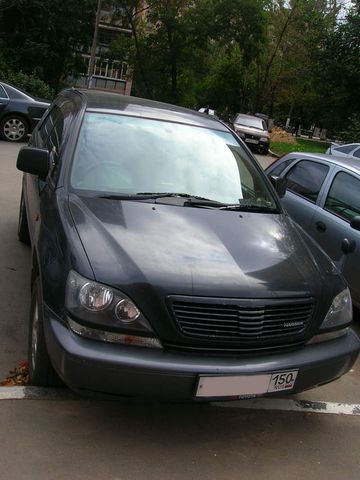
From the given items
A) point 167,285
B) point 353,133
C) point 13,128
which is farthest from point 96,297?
point 353,133

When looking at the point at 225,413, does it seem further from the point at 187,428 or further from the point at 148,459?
the point at 148,459

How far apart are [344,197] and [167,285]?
3.44 metres

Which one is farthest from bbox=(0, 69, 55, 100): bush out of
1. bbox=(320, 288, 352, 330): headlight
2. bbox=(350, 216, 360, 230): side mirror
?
bbox=(320, 288, 352, 330): headlight

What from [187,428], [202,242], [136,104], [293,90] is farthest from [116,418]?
[293,90]

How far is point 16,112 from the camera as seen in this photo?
1337 centimetres

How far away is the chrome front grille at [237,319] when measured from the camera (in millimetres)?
2760

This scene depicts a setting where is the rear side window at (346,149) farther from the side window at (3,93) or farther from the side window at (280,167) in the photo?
the side window at (3,93)

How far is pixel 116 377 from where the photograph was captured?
8.73 feet

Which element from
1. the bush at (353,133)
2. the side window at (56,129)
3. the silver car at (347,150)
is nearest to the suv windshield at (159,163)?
the side window at (56,129)

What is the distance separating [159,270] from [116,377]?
22.0 inches

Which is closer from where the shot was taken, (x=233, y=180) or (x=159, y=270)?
(x=159, y=270)

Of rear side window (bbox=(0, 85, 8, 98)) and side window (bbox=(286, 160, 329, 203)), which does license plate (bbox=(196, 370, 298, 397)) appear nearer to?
side window (bbox=(286, 160, 329, 203))

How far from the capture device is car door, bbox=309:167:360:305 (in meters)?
5.20

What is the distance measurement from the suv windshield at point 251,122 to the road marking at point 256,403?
20.3 metres
